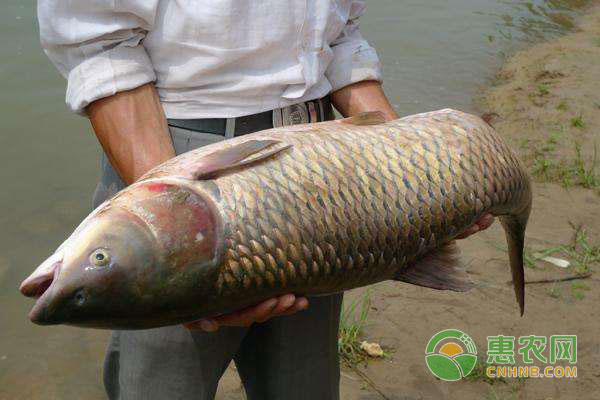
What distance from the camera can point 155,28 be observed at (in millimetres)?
2062

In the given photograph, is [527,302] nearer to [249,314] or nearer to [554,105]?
[249,314]

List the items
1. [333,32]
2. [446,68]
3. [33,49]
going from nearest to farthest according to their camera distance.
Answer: [333,32], [33,49], [446,68]

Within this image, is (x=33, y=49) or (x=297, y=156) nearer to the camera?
(x=297, y=156)

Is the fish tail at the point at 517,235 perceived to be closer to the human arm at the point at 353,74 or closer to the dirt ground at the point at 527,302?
the dirt ground at the point at 527,302

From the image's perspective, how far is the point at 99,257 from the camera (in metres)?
1.62

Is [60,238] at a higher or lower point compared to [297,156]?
lower

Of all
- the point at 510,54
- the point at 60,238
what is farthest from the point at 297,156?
the point at 510,54

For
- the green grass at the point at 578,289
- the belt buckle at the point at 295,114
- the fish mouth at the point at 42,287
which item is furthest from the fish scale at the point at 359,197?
the green grass at the point at 578,289

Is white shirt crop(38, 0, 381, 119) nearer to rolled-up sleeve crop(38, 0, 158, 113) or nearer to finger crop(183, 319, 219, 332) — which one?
rolled-up sleeve crop(38, 0, 158, 113)

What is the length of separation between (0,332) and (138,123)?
2.77 meters

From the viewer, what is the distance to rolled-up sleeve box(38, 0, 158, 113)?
1.99m

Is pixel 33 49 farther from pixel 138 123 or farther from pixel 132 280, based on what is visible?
pixel 132 280

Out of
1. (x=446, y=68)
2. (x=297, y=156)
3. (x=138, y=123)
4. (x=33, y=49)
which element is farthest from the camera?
(x=446, y=68)

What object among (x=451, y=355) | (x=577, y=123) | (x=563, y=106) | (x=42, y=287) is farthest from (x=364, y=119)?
(x=563, y=106)
